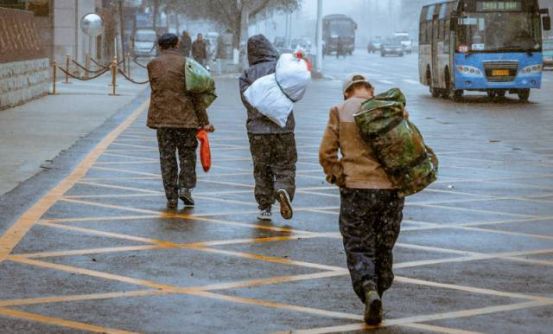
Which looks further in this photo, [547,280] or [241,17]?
[241,17]

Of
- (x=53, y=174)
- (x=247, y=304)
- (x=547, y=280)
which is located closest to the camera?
(x=247, y=304)

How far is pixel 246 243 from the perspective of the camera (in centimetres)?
881

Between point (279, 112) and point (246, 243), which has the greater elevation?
point (279, 112)

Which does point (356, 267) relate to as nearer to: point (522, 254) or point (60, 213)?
point (522, 254)

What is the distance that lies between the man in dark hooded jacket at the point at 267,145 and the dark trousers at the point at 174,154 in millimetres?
850

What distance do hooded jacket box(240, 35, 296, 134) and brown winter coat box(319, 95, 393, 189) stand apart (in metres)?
3.30

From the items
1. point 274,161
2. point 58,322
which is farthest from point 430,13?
point 58,322

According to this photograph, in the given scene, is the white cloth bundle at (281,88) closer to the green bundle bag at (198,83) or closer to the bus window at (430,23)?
the green bundle bag at (198,83)

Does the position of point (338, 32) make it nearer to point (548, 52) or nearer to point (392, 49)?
point (392, 49)

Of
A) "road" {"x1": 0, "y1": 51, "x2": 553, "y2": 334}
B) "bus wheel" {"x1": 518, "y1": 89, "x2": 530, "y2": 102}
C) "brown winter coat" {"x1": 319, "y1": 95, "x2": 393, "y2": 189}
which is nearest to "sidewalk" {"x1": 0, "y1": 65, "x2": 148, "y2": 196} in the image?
"road" {"x1": 0, "y1": 51, "x2": 553, "y2": 334}

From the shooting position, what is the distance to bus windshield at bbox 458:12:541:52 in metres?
30.6

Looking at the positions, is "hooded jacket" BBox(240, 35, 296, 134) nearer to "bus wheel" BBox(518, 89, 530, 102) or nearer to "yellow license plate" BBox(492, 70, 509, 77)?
"yellow license plate" BBox(492, 70, 509, 77)

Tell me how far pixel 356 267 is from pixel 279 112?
3312 mm

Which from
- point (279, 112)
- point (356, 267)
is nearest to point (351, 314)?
point (356, 267)
